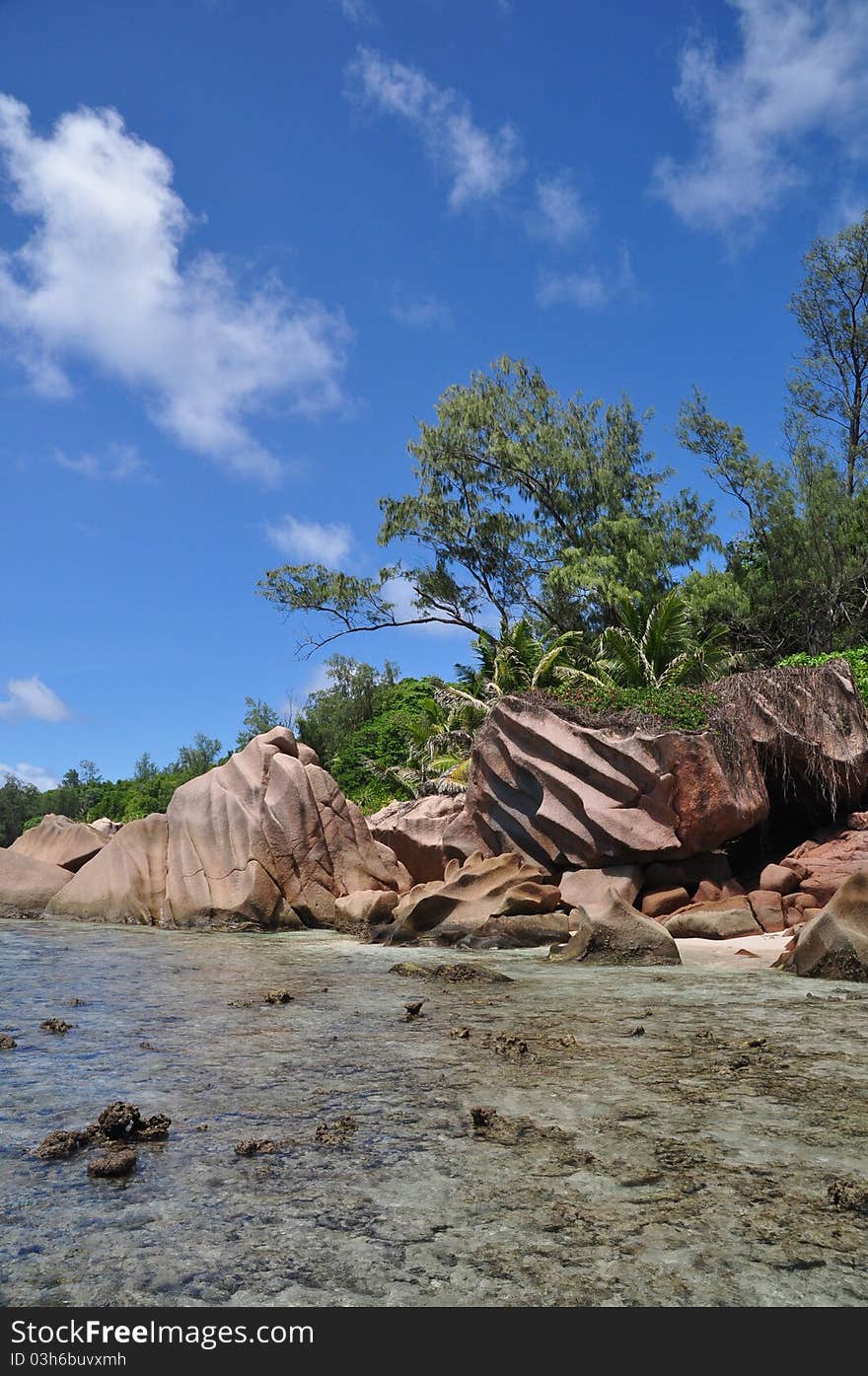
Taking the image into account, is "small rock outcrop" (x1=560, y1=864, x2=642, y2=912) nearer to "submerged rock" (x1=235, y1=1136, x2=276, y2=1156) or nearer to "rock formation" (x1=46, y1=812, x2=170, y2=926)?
"rock formation" (x1=46, y1=812, x2=170, y2=926)

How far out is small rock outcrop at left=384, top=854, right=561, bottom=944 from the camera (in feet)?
45.3

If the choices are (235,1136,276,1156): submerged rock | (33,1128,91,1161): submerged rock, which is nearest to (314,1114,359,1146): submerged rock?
(235,1136,276,1156): submerged rock

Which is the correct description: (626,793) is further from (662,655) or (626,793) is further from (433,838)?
(662,655)

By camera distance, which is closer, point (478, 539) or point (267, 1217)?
point (267, 1217)

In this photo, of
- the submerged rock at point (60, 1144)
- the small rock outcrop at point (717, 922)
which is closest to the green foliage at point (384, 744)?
the small rock outcrop at point (717, 922)

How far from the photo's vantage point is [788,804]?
60.2 feet

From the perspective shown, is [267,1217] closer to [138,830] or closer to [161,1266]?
[161,1266]

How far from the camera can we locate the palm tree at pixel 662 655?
2294cm

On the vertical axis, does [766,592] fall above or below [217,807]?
above

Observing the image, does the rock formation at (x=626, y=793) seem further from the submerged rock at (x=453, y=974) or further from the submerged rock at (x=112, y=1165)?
the submerged rock at (x=112, y=1165)

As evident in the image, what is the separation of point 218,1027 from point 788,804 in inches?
569
